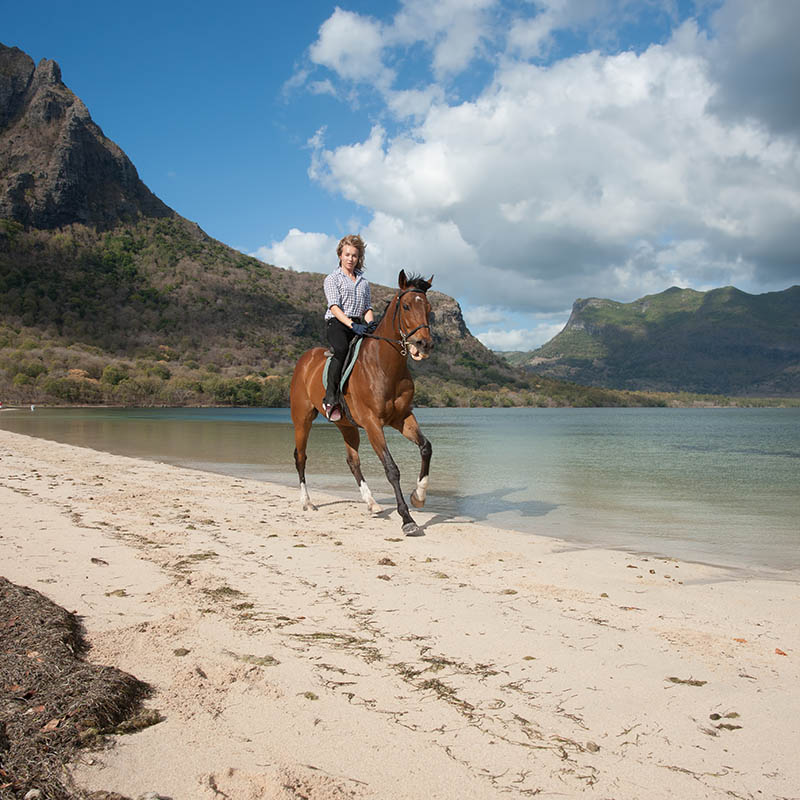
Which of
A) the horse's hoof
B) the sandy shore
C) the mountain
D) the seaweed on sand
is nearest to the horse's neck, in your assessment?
the horse's hoof

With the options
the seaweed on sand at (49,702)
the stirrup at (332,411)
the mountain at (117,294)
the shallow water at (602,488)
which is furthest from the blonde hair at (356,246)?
the mountain at (117,294)

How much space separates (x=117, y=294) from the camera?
392 ft

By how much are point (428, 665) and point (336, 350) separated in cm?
630

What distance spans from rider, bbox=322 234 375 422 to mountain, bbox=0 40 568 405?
85151mm

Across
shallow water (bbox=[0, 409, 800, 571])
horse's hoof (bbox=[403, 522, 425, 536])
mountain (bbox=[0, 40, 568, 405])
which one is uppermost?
mountain (bbox=[0, 40, 568, 405])

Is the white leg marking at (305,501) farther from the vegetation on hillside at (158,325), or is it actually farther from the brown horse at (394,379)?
the vegetation on hillside at (158,325)

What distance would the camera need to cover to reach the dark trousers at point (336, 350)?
9.02 meters

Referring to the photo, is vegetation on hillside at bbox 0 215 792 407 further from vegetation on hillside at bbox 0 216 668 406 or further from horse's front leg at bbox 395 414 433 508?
horse's front leg at bbox 395 414 433 508

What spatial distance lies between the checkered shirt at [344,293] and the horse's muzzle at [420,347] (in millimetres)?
1616

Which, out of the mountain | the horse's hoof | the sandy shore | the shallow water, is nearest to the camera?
the sandy shore

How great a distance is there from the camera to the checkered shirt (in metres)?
8.96

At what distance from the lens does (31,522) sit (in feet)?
23.5

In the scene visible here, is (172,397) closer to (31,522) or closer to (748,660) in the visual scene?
(31,522)

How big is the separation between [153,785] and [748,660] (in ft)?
10.8
